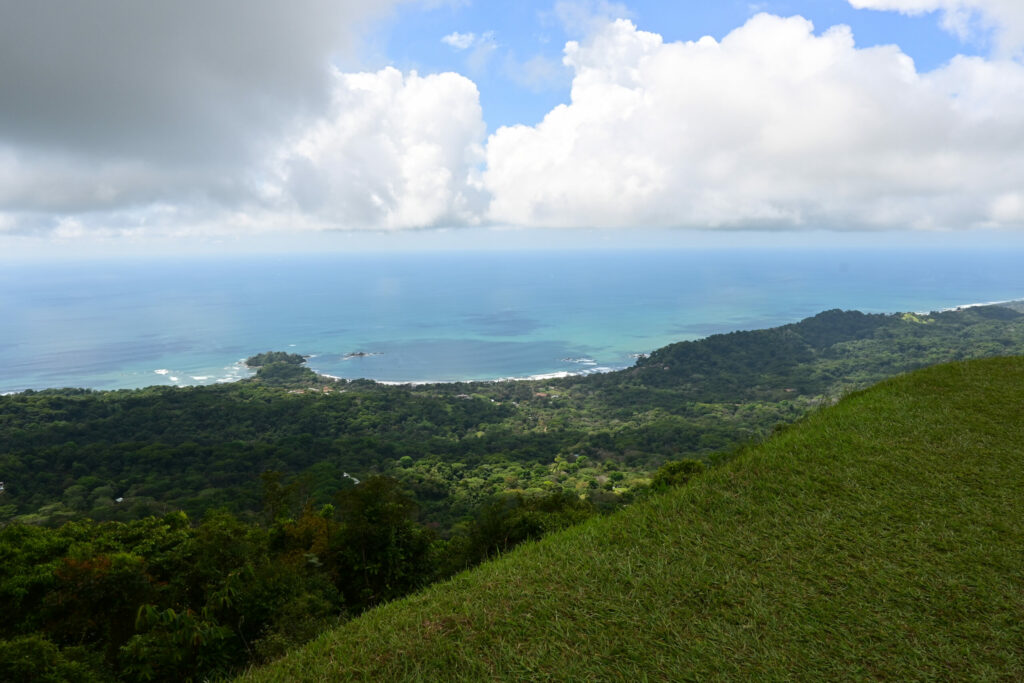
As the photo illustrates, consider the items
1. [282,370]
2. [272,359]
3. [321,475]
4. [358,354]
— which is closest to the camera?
[321,475]

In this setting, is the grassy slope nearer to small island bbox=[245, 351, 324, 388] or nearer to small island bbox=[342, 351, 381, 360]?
small island bbox=[245, 351, 324, 388]

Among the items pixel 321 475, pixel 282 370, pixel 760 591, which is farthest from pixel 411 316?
pixel 760 591

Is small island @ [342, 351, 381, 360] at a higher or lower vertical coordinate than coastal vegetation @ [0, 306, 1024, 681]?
higher

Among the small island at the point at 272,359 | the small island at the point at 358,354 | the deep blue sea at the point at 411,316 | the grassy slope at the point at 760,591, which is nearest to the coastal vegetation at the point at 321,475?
the small island at the point at 272,359

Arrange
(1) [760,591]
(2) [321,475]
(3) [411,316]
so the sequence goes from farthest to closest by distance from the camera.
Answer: (3) [411,316], (2) [321,475], (1) [760,591]

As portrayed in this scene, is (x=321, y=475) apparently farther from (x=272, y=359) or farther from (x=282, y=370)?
(x=272, y=359)

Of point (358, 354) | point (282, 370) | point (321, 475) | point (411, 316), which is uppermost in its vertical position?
point (411, 316)

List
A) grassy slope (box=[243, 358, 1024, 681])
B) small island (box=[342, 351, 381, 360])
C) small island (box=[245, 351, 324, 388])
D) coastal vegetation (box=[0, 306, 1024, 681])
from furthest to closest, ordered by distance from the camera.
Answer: small island (box=[342, 351, 381, 360]) < small island (box=[245, 351, 324, 388]) < coastal vegetation (box=[0, 306, 1024, 681]) < grassy slope (box=[243, 358, 1024, 681])

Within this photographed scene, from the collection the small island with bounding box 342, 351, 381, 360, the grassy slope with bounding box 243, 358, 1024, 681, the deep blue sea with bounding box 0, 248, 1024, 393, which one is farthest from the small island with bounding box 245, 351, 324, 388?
the grassy slope with bounding box 243, 358, 1024, 681
